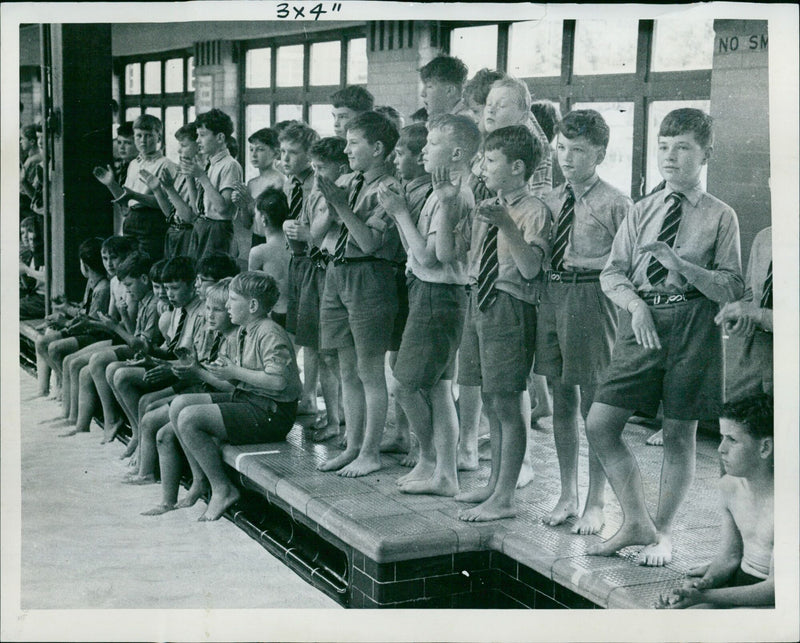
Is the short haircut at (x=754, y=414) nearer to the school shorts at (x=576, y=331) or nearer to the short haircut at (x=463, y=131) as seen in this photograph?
the school shorts at (x=576, y=331)

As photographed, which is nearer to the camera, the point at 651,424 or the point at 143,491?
the point at 651,424

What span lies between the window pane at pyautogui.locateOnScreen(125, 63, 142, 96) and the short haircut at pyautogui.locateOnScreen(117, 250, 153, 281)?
0.56 metres

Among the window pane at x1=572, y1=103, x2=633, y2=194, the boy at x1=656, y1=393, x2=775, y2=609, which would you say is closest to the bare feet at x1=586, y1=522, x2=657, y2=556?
the boy at x1=656, y1=393, x2=775, y2=609

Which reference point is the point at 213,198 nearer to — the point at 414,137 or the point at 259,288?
the point at 259,288

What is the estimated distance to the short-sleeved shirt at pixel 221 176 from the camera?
4.07 m

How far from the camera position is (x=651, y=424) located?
10.9 ft

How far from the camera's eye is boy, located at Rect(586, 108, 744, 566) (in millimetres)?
→ 3225

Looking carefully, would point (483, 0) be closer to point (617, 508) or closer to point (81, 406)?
point (617, 508)

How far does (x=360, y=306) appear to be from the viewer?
151 inches

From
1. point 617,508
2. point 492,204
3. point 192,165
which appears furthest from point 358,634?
point 192,165

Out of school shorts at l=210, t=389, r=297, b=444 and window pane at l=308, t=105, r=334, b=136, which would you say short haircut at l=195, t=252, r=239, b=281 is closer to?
school shorts at l=210, t=389, r=297, b=444

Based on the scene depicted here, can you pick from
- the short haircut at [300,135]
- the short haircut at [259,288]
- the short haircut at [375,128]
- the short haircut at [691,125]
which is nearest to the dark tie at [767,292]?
the short haircut at [691,125]

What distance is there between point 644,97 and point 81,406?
2.19 meters

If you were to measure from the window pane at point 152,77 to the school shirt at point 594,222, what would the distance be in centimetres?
139
